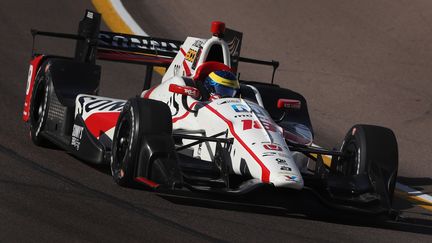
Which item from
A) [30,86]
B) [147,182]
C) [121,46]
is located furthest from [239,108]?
[30,86]

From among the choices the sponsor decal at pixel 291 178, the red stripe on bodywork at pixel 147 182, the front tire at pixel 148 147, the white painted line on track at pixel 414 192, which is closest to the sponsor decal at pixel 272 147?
the sponsor decal at pixel 291 178

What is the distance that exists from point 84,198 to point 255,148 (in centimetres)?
144

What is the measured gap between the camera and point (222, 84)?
9359mm

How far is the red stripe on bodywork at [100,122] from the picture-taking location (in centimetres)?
929

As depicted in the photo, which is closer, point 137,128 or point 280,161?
point 280,161

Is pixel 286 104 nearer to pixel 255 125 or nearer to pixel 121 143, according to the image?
pixel 255 125

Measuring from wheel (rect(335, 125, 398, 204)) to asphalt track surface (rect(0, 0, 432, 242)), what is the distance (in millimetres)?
350

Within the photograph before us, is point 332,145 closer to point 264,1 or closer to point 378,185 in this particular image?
point 378,185

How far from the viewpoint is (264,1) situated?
19500 millimetres

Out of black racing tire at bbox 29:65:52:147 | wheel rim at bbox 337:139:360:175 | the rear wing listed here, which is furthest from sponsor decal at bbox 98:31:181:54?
wheel rim at bbox 337:139:360:175

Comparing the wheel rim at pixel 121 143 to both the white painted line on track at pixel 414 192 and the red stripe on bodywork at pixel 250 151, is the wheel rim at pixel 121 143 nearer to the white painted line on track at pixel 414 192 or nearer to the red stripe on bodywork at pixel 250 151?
the red stripe on bodywork at pixel 250 151

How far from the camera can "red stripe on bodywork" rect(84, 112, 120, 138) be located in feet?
30.5

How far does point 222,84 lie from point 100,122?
3.94 ft

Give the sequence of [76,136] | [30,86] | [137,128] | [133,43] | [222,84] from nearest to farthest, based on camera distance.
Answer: [137,128] → [222,84] → [76,136] → [30,86] → [133,43]
